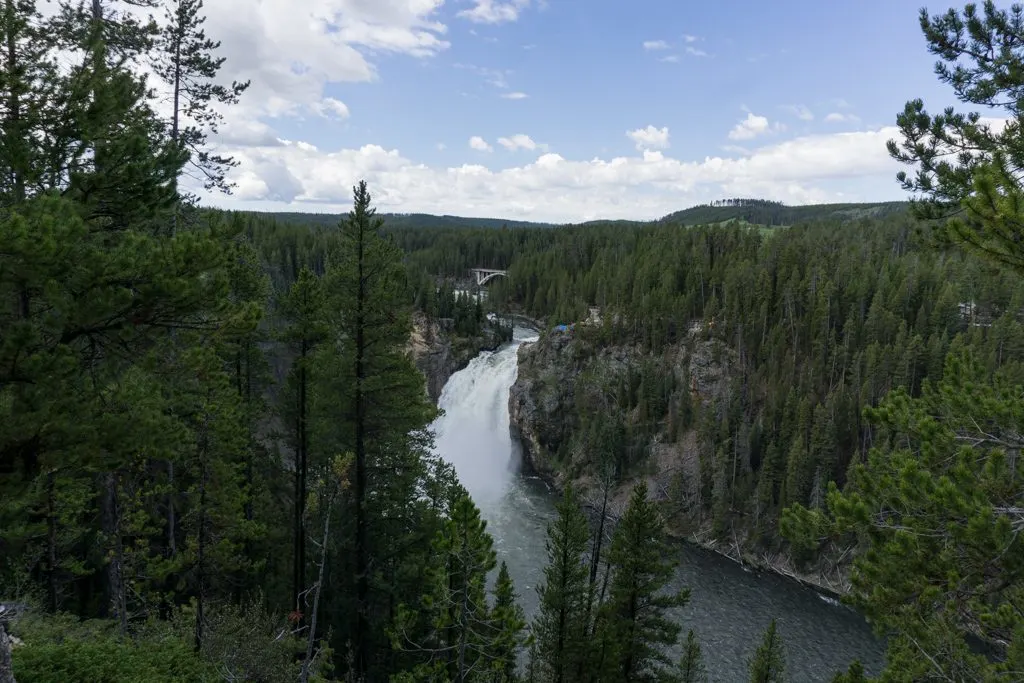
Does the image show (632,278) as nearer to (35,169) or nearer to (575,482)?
(575,482)

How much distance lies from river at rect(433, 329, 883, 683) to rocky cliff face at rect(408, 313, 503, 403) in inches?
607

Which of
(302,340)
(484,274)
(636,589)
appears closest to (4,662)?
(302,340)

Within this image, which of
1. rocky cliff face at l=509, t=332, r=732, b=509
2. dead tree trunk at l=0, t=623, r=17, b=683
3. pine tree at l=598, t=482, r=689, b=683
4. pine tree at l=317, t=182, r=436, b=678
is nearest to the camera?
dead tree trunk at l=0, t=623, r=17, b=683

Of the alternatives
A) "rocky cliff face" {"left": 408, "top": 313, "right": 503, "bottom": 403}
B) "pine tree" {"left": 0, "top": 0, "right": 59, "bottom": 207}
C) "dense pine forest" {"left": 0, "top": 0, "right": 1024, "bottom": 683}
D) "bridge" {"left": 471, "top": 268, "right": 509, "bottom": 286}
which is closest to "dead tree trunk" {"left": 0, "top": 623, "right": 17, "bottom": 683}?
"dense pine forest" {"left": 0, "top": 0, "right": 1024, "bottom": 683}

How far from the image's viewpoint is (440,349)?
255 feet

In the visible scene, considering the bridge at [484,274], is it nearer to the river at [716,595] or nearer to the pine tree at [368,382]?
the river at [716,595]

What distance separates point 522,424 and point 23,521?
50.9 m

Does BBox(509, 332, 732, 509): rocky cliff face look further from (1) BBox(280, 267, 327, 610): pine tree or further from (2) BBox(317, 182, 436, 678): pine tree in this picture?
(2) BBox(317, 182, 436, 678): pine tree

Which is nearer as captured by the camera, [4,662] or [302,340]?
[4,662]

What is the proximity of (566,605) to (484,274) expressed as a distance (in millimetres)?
118788

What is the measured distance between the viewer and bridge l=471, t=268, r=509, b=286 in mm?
126438

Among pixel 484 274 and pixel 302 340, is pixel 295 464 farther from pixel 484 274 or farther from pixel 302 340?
pixel 484 274

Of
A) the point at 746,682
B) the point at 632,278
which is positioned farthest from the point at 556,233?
the point at 746,682

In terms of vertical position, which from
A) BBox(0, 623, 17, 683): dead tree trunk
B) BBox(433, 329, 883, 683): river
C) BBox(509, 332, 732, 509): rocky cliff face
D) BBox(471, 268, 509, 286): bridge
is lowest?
BBox(433, 329, 883, 683): river
